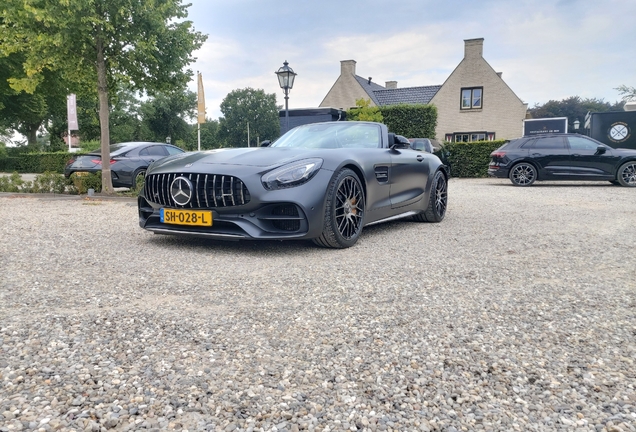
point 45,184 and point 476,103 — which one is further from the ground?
point 476,103

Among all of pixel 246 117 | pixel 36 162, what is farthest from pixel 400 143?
pixel 246 117

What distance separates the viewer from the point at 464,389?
191 cm

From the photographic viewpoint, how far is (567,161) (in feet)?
43.1

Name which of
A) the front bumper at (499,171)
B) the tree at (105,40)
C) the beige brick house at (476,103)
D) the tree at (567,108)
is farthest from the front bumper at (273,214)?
the tree at (567,108)

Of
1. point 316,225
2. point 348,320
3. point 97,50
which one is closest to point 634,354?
point 348,320

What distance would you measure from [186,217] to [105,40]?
285 inches

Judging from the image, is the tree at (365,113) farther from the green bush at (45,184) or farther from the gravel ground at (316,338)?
the gravel ground at (316,338)

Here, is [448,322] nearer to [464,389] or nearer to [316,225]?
[464,389]

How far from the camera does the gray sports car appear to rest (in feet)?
14.0

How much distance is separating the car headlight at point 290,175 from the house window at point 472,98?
28.6 metres

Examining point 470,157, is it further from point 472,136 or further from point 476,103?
point 476,103

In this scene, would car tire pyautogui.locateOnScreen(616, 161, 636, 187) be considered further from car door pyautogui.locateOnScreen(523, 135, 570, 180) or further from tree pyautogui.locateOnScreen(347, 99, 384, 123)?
tree pyautogui.locateOnScreen(347, 99, 384, 123)

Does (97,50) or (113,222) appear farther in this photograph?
(97,50)

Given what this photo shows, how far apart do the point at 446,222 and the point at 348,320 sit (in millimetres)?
4447
